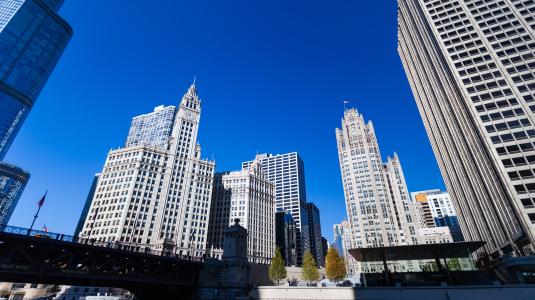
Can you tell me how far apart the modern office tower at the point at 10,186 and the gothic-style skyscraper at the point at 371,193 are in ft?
663

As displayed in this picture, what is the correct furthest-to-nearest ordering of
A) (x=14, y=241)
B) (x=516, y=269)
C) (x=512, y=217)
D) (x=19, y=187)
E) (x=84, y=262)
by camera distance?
(x=19, y=187) < (x=512, y=217) < (x=516, y=269) < (x=84, y=262) < (x=14, y=241)

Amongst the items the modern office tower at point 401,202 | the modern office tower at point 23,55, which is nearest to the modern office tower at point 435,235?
the modern office tower at point 401,202

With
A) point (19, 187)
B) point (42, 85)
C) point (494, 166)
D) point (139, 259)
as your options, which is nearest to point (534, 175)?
point (494, 166)

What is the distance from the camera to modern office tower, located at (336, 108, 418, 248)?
132 m

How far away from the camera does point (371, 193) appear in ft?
458

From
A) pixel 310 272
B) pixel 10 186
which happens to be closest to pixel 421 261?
pixel 310 272

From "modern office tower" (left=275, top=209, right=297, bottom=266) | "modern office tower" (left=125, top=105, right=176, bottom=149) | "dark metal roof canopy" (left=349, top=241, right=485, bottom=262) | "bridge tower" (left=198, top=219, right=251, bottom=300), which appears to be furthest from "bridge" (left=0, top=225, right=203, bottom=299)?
"modern office tower" (left=275, top=209, right=297, bottom=266)

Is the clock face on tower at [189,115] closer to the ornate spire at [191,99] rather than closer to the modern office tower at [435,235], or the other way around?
the ornate spire at [191,99]

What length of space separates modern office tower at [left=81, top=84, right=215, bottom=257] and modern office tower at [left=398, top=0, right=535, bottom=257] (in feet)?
323

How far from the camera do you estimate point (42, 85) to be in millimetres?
159875

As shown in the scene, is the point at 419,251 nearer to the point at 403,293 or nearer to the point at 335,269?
the point at 403,293

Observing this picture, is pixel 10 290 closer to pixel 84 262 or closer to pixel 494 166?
pixel 84 262

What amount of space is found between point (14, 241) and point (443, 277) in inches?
2838

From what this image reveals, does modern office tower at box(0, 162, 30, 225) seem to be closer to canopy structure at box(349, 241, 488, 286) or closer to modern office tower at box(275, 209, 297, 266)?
modern office tower at box(275, 209, 297, 266)
